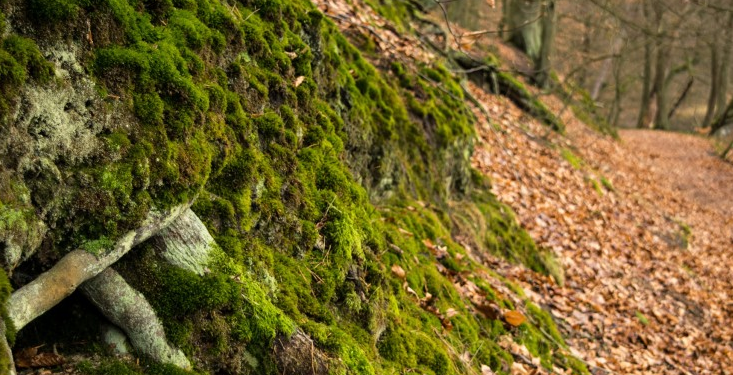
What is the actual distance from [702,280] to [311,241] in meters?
9.77

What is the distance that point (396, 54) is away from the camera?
8047 mm

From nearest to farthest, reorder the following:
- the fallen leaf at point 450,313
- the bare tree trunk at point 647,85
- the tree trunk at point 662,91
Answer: the fallen leaf at point 450,313 < the bare tree trunk at point 647,85 < the tree trunk at point 662,91

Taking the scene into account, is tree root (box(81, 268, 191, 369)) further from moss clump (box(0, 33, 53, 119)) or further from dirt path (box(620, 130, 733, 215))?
dirt path (box(620, 130, 733, 215))

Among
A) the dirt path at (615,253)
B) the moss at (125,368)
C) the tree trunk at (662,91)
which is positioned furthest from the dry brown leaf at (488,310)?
the tree trunk at (662,91)

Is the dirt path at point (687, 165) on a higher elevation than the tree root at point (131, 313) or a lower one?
lower

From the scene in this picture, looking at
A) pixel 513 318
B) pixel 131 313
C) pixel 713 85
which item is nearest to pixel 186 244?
pixel 131 313

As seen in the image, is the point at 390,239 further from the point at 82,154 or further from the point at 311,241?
the point at 82,154

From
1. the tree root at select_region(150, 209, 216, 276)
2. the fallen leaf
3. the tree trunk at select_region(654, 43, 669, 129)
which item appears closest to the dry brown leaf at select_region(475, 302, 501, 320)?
the fallen leaf

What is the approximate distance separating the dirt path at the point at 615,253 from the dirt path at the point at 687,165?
2293 mm

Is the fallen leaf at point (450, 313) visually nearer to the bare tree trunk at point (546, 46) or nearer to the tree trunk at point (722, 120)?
the bare tree trunk at point (546, 46)

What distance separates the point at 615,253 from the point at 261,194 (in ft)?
25.5

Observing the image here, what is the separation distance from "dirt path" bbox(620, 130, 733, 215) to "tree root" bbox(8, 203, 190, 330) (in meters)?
18.1

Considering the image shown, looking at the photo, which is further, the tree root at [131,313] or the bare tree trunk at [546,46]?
the bare tree trunk at [546,46]

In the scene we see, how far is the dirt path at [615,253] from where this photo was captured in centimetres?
698
